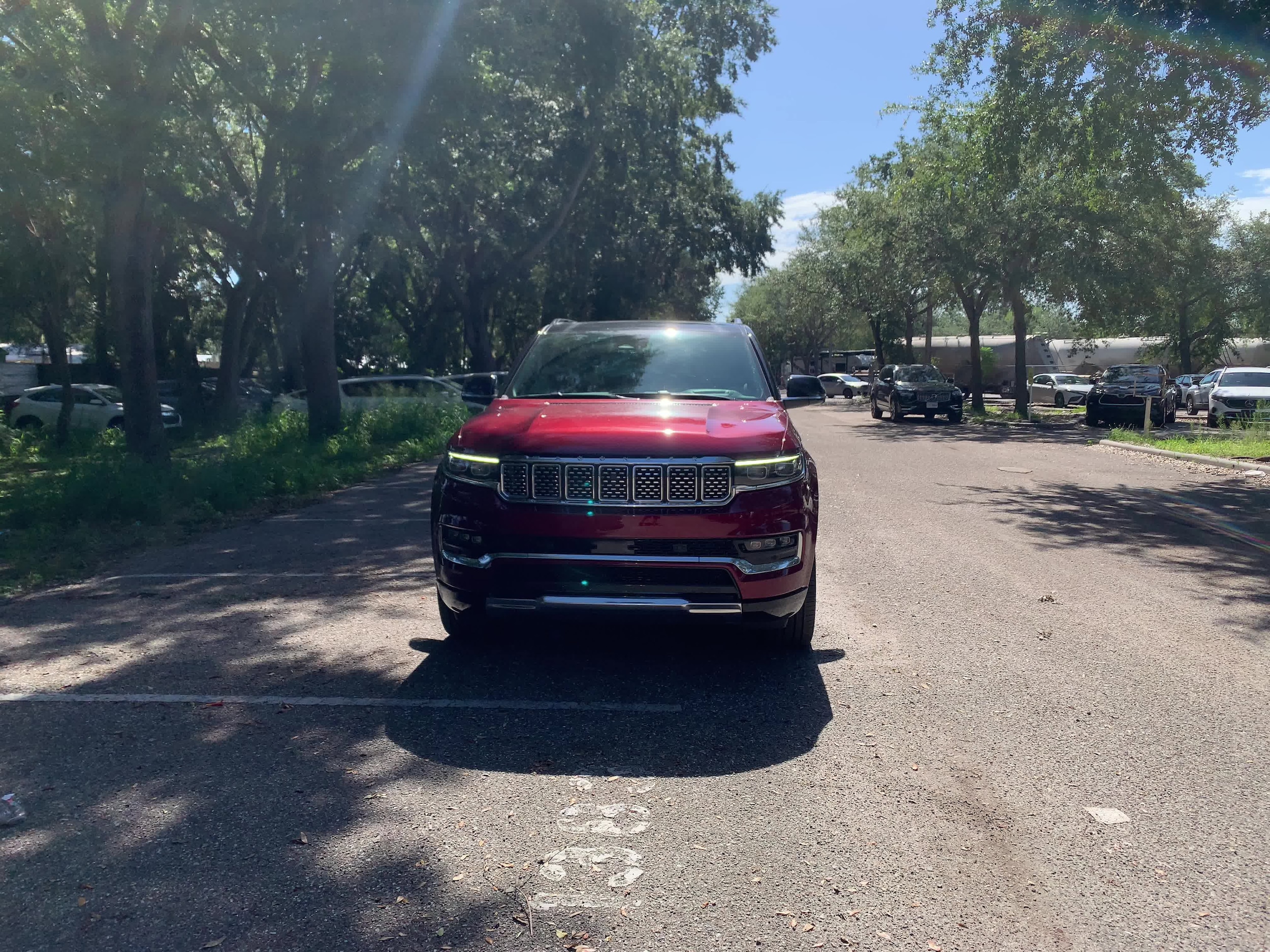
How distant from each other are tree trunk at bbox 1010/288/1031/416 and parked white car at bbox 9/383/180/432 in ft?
79.4

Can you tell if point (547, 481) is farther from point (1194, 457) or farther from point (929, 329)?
point (929, 329)

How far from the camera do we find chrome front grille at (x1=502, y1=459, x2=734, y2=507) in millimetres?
5055

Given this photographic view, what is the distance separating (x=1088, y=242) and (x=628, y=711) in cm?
2862

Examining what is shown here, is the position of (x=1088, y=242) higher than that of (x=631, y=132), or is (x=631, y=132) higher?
(x=631, y=132)

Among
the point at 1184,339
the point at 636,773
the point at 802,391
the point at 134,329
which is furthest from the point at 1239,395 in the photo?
the point at 636,773

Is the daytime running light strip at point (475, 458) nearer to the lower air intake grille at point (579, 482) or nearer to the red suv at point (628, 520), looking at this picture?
the red suv at point (628, 520)

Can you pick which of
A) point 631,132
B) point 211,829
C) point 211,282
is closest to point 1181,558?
point 211,829

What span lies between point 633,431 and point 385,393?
1966cm

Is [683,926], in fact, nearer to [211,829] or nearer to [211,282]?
[211,829]

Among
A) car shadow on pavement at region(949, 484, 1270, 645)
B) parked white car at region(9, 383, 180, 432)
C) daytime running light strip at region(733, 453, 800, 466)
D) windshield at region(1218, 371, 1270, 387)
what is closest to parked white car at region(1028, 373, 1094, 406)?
windshield at region(1218, 371, 1270, 387)

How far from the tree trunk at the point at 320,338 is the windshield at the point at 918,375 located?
18333 mm

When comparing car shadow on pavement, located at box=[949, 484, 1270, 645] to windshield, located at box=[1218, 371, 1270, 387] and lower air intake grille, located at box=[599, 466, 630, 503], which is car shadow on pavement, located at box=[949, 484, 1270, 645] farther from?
windshield, located at box=[1218, 371, 1270, 387]

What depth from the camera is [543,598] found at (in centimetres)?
508

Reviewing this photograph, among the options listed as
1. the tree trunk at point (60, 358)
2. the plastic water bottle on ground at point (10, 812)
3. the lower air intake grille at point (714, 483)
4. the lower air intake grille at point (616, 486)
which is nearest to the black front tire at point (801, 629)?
the lower air intake grille at point (714, 483)
